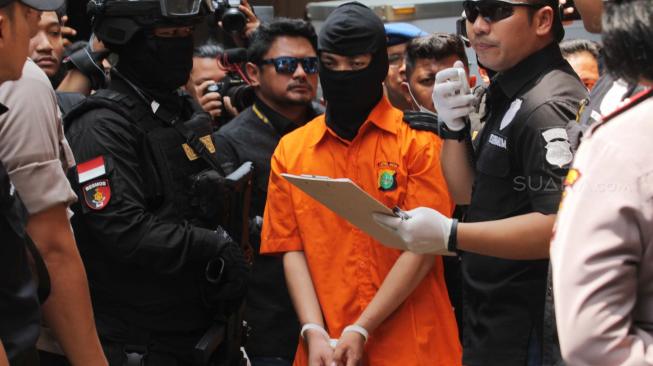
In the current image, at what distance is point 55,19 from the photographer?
18.0 feet

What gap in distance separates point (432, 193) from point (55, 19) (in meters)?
2.57

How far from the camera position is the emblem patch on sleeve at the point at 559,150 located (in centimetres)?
308

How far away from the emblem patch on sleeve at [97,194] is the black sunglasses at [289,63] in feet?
5.06

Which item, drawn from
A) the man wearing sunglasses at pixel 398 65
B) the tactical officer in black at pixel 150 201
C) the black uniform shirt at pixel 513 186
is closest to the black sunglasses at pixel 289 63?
the man wearing sunglasses at pixel 398 65

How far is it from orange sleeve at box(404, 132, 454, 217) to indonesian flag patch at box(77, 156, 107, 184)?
1.21 m

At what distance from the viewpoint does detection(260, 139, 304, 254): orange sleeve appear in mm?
4164

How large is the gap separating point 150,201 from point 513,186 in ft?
4.91

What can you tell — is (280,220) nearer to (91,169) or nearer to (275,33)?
(91,169)

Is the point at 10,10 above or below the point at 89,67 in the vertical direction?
above

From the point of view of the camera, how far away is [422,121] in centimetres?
418

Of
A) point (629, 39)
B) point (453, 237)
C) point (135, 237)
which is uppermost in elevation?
point (629, 39)

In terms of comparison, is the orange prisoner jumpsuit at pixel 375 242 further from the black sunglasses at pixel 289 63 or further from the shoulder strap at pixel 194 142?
the black sunglasses at pixel 289 63

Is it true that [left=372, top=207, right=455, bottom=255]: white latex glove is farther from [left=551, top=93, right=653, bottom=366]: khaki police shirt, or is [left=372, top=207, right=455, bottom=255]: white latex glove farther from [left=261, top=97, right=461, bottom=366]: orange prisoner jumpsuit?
[left=551, top=93, right=653, bottom=366]: khaki police shirt

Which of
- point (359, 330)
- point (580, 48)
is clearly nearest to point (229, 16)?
point (580, 48)
